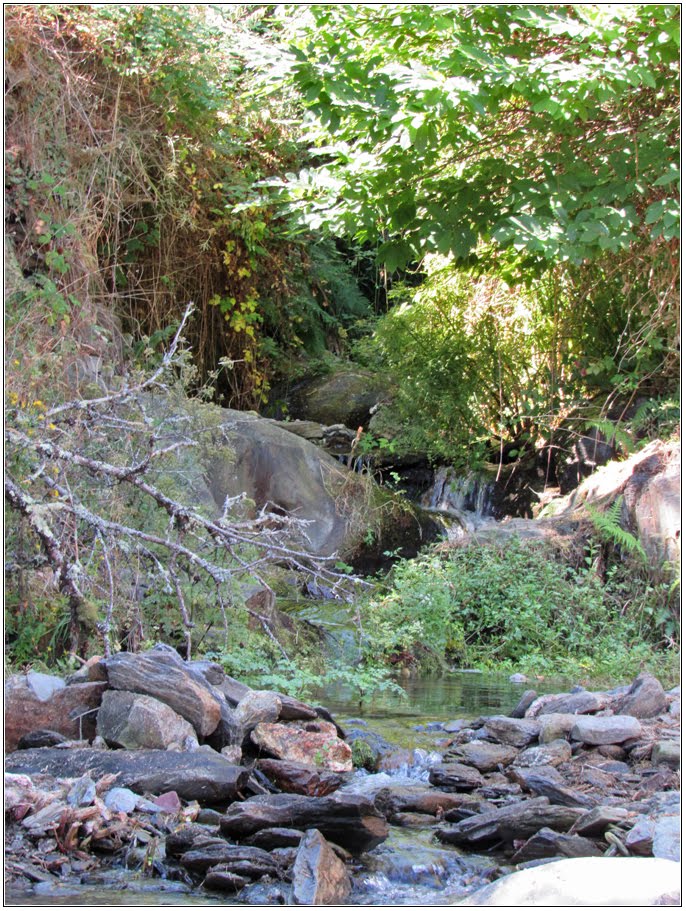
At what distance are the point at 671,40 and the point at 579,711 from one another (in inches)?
159

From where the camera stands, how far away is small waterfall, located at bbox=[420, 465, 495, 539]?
10.2 metres

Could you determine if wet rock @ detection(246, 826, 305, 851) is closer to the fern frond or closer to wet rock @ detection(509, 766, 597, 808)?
wet rock @ detection(509, 766, 597, 808)

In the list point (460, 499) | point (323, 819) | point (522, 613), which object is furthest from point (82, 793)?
point (460, 499)

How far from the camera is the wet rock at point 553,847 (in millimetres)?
2908

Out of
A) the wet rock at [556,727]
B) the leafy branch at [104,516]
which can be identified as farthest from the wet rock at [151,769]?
the wet rock at [556,727]

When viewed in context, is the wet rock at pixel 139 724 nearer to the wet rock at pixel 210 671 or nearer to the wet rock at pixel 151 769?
the wet rock at pixel 151 769

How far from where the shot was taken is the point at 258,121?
1024 cm

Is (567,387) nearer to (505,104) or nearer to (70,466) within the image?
(505,104)

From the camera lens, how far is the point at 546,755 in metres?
3.99

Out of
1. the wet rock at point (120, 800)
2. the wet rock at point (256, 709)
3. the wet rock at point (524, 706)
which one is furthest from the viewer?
the wet rock at point (524, 706)

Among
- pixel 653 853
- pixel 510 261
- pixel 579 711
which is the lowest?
pixel 579 711

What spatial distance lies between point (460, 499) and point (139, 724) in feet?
25.0

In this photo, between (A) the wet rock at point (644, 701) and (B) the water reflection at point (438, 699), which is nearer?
(A) the wet rock at point (644, 701)

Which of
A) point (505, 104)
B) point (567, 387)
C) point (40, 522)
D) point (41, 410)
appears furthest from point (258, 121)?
point (40, 522)
